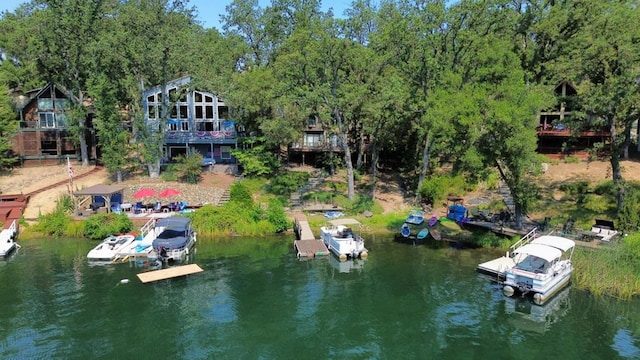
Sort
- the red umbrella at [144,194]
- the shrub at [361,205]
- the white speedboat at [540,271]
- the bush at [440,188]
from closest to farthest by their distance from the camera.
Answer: the white speedboat at [540,271]
the red umbrella at [144,194]
the shrub at [361,205]
the bush at [440,188]

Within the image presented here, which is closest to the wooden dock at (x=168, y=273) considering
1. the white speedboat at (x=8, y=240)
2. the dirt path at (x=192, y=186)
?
the white speedboat at (x=8, y=240)

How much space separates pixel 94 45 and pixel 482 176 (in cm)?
4048

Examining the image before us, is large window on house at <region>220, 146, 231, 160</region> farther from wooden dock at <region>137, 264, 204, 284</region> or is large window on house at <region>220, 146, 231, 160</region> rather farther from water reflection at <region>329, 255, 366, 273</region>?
water reflection at <region>329, 255, 366, 273</region>

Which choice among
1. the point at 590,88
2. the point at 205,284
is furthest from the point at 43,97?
the point at 590,88

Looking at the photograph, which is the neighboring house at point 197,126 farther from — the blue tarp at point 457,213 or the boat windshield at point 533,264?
the boat windshield at point 533,264

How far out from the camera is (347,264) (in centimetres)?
3256

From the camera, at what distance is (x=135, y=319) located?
23844 millimetres

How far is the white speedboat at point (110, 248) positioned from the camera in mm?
32656

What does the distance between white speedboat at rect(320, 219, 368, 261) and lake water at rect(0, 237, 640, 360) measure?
845 millimetres

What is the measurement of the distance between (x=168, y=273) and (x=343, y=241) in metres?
12.1

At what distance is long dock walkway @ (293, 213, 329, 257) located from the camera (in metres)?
34.0

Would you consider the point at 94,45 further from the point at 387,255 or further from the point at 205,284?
the point at 387,255

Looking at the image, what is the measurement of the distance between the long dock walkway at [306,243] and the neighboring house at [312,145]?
62.5 feet

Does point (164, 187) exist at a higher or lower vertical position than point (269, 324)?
higher
